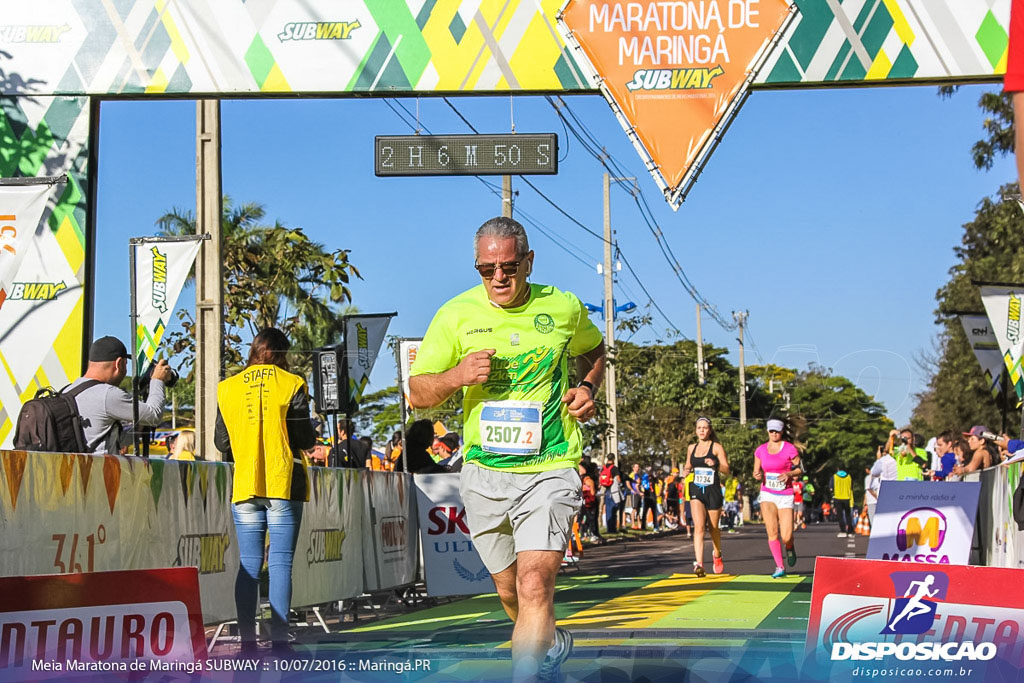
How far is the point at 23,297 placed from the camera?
399 inches

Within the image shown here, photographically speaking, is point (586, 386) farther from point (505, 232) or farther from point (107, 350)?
point (107, 350)

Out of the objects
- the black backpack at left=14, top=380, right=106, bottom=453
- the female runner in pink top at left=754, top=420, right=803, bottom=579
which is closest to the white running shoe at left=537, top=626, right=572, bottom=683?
the black backpack at left=14, top=380, right=106, bottom=453

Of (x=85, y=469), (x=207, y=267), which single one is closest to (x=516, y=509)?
(x=85, y=469)

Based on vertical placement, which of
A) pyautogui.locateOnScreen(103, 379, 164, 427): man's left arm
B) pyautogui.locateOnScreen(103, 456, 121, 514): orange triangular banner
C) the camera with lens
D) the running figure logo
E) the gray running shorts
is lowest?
the running figure logo

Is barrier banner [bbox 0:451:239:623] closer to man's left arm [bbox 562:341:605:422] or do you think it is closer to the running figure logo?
man's left arm [bbox 562:341:605:422]

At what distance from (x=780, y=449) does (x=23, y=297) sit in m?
8.42

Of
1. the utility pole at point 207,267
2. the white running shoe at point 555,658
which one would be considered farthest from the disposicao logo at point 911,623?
the utility pole at point 207,267

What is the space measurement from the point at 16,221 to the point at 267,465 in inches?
98.6

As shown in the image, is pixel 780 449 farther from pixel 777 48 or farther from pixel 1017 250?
pixel 1017 250

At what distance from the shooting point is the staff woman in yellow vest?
25.5 feet

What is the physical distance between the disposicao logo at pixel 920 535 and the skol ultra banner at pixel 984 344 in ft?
17.8

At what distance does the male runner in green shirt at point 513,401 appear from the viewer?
17.4ft

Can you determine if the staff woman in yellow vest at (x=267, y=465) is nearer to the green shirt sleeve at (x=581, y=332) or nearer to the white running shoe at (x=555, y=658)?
the green shirt sleeve at (x=581, y=332)

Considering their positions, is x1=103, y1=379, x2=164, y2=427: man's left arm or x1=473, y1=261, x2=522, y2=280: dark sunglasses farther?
x1=103, y1=379, x2=164, y2=427: man's left arm
